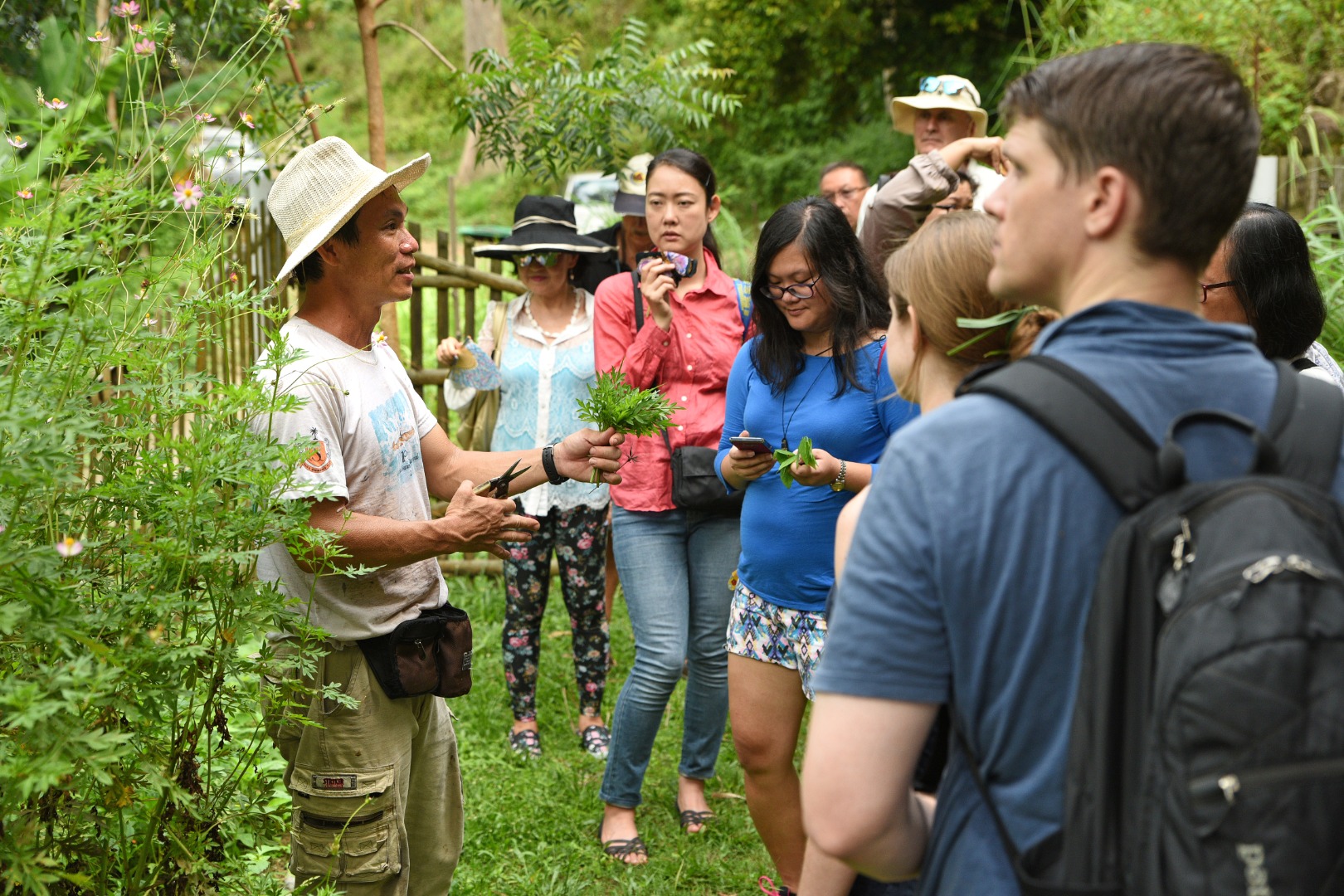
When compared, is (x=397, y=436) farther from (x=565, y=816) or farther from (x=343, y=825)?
(x=565, y=816)

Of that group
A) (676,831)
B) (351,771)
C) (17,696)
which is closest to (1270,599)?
(17,696)

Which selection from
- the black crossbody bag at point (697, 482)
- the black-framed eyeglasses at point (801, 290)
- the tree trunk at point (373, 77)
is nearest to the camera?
the black-framed eyeglasses at point (801, 290)

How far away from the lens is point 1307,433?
4.38ft

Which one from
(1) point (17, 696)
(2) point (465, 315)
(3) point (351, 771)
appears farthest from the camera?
(2) point (465, 315)

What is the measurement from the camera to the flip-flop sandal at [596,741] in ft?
16.7

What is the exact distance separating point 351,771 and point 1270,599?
2.24 metres

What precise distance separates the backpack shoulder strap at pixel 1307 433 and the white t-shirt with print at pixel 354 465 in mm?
1976

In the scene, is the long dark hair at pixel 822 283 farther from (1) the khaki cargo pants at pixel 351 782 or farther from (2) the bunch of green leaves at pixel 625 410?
(1) the khaki cargo pants at pixel 351 782

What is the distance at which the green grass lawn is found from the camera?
4.05 m

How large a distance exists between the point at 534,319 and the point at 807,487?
2332mm

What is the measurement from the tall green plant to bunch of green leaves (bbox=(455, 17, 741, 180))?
12.2ft

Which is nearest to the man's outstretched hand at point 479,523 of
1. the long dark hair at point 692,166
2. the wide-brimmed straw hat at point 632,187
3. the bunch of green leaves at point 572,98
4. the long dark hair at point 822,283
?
the long dark hair at point 822,283

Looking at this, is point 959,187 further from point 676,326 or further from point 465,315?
point 465,315

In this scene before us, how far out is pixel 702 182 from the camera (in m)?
4.62
